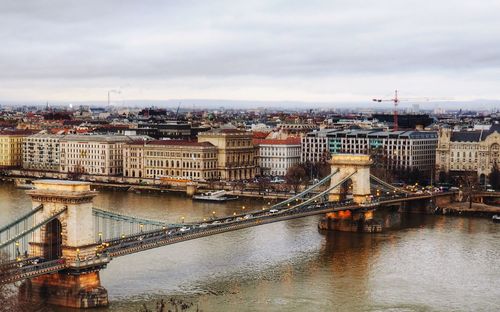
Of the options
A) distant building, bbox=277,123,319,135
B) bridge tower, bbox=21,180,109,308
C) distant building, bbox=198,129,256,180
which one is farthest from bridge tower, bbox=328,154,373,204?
distant building, bbox=277,123,319,135

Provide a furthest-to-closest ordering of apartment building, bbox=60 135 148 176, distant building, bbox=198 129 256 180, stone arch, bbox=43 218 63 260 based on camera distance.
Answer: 1. apartment building, bbox=60 135 148 176
2. distant building, bbox=198 129 256 180
3. stone arch, bbox=43 218 63 260

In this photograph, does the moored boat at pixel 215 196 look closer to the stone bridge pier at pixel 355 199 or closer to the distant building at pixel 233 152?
the distant building at pixel 233 152

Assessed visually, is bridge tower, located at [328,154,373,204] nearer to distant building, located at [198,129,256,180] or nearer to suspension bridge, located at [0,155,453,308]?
suspension bridge, located at [0,155,453,308]

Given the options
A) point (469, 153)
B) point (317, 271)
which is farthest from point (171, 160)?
point (317, 271)

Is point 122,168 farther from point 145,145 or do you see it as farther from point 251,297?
point 251,297

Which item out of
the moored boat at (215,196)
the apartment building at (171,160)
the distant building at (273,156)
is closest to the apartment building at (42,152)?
the apartment building at (171,160)

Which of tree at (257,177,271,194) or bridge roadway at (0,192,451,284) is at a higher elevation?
bridge roadway at (0,192,451,284)

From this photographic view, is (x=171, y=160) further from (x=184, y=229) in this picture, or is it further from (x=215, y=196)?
(x=184, y=229)
